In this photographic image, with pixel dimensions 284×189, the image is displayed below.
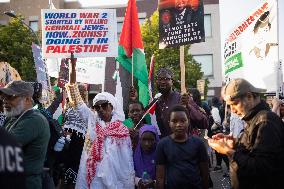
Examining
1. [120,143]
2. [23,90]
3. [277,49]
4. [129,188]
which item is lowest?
[129,188]

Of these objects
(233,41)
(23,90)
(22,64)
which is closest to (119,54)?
(233,41)

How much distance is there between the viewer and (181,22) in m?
6.82

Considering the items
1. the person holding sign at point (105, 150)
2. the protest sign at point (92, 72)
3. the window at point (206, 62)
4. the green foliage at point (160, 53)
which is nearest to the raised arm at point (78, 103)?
the person holding sign at point (105, 150)

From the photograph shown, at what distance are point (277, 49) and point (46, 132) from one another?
336 cm

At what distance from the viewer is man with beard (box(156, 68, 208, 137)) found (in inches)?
213

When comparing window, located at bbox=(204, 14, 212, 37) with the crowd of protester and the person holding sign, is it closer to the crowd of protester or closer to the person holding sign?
the crowd of protester

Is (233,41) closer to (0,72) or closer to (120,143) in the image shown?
(120,143)

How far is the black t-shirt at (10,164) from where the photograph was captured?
5.63 ft

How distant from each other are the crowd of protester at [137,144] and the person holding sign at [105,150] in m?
0.01

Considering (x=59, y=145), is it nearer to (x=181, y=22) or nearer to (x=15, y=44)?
(x=181, y=22)

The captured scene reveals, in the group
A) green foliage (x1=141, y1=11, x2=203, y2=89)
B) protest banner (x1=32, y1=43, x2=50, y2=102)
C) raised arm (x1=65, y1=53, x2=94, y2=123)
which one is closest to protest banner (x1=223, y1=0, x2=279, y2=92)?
raised arm (x1=65, y1=53, x2=94, y2=123)

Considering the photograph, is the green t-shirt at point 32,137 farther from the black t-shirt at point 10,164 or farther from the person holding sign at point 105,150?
the black t-shirt at point 10,164

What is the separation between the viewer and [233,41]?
6535 mm

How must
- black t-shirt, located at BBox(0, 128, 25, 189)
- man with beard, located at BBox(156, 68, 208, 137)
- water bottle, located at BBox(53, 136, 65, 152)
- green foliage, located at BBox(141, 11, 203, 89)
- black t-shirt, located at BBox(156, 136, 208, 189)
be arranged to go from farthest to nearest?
1. green foliage, located at BBox(141, 11, 203, 89)
2. man with beard, located at BBox(156, 68, 208, 137)
3. water bottle, located at BBox(53, 136, 65, 152)
4. black t-shirt, located at BBox(156, 136, 208, 189)
5. black t-shirt, located at BBox(0, 128, 25, 189)
